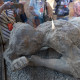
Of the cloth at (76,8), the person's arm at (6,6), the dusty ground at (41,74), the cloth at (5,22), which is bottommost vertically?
the dusty ground at (41,74)

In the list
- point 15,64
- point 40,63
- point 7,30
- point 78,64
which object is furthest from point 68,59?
point 7,30

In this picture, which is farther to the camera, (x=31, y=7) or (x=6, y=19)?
(x=6, y=19)

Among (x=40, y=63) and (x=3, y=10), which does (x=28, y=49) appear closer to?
(x=40, y=63)

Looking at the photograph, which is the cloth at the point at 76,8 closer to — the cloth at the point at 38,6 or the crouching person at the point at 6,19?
the cloth at the point at 38,6

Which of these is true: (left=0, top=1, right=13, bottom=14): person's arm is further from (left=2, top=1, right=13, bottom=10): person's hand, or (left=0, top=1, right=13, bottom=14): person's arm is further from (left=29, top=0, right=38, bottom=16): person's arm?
(left=29, top=0, right=38, bottom=16): person's arm

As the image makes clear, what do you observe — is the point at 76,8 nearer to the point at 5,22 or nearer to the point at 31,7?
the point at 31,7

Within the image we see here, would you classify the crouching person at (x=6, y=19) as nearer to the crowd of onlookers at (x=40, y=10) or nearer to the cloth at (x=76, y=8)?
the crowd of onlookers at (x=40, y=10)

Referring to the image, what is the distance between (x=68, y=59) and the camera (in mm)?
784

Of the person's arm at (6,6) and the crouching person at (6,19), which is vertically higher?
the person's arm at (6,6)

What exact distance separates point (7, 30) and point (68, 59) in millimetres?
432

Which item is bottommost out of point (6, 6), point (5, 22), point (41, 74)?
point (41, 74)

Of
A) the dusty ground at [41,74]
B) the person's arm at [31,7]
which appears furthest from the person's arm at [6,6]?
the dusty ground at [41,74]

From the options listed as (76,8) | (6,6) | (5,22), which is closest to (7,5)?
(6,6)

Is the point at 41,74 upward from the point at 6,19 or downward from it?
downward
